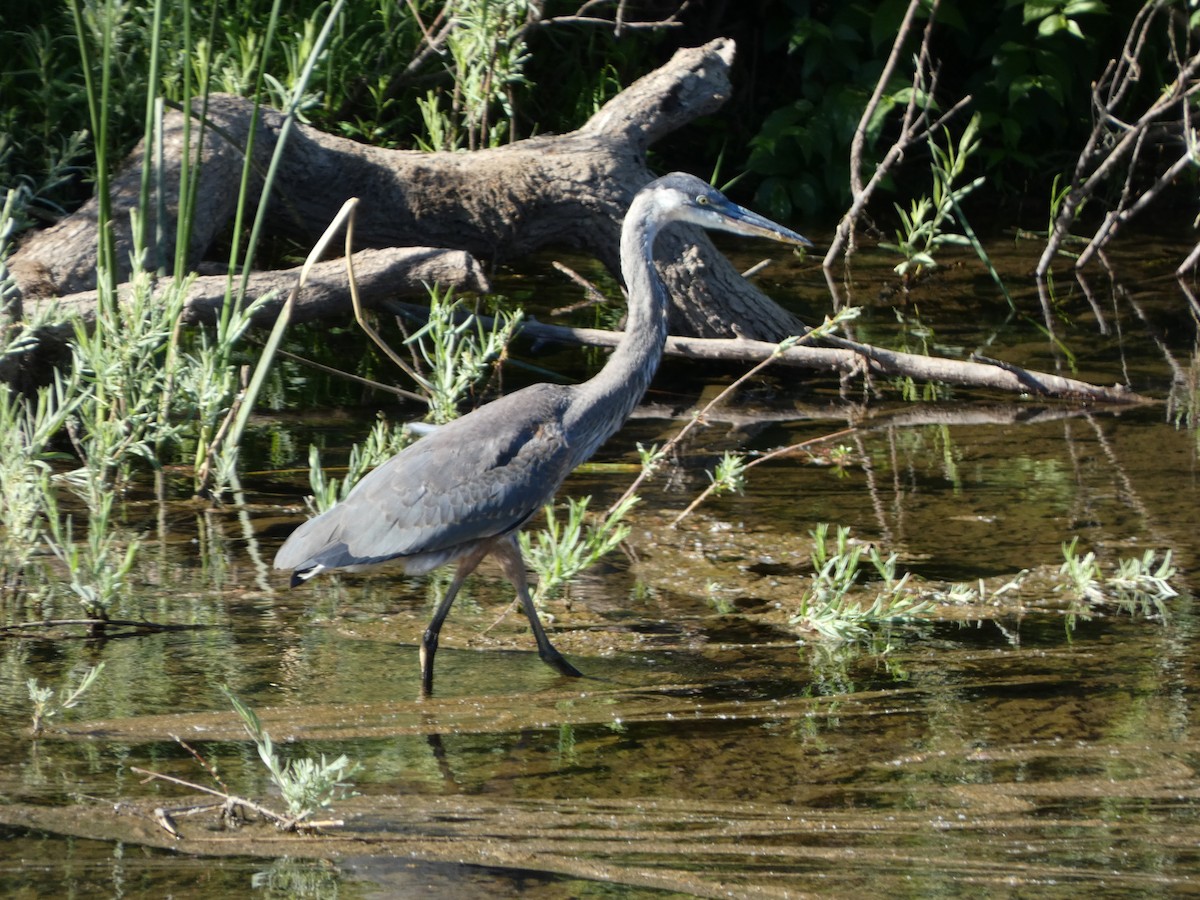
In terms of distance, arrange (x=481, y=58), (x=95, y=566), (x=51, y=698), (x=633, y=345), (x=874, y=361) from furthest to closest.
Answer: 1. (x=481, y=58)
2. (x=874, y=361)
3. (x=633, y=345)
4. (x=95, y=566)
5. (x=51, y=698)

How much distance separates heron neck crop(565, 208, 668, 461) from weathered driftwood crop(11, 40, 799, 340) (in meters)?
2.21

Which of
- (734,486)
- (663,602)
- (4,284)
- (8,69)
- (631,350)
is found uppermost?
(8,69)

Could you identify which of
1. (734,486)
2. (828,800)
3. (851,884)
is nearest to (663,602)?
(734,486)

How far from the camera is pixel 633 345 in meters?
4.66

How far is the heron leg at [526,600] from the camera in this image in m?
4.16

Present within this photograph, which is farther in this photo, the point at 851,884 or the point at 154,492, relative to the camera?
the point at 154,492

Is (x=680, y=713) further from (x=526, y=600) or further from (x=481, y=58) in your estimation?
(x=481, y=58)

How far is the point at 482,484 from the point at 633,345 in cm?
75

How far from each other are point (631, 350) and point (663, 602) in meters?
0.80

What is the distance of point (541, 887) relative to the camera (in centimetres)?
288

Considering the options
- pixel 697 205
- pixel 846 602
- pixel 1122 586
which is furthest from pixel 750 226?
pixel 1122 586

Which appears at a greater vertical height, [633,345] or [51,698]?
[633,345]

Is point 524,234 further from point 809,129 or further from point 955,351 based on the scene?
point 809,129

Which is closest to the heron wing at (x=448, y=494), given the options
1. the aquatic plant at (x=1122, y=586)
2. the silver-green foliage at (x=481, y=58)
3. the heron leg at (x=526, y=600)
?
the heron leg at (x=526, y=600)
